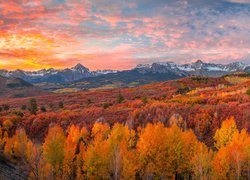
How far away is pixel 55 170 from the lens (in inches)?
2594

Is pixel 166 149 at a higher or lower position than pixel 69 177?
higher

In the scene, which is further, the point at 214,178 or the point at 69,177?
the point at 69,177

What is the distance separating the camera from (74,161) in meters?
68.1

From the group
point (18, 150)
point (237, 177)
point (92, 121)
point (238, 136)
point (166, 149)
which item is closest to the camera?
point (237, 177)

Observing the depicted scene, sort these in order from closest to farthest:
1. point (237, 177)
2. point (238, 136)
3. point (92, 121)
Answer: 1. point (237, 177)
2. point (238, 136)
3. point (92, 121)

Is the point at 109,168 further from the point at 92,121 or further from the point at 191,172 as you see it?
the point at 92,121

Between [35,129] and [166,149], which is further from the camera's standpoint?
[35,129]

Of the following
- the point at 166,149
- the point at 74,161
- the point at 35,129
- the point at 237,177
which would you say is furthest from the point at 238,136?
the point at 35,129

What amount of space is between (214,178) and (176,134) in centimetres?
1282

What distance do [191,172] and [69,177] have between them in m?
27.9

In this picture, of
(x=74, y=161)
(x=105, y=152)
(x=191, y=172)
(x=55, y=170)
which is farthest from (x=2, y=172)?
(x=191, y=172)

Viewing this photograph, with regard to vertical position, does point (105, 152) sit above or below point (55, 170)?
above

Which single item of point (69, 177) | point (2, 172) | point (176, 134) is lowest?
point (69, 177)

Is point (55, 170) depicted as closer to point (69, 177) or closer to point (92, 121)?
point (69, 177)
